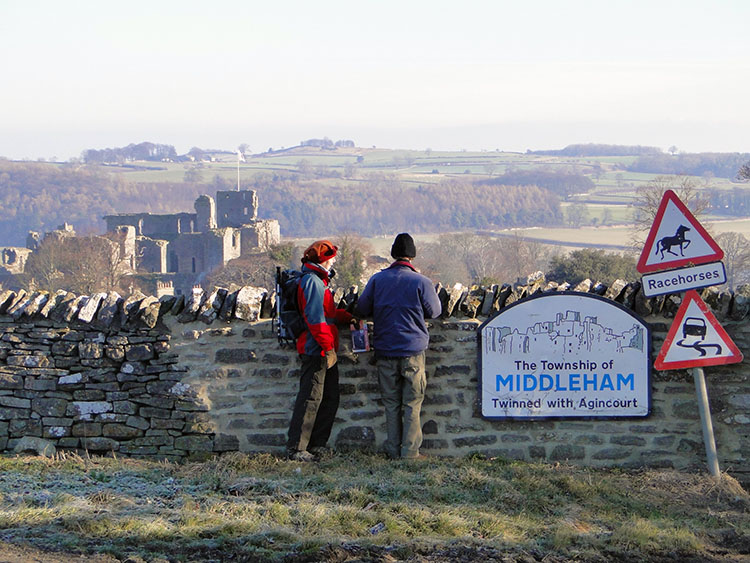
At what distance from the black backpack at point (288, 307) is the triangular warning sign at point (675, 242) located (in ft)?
8.52

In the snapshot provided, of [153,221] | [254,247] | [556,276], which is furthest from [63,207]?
[556,276]

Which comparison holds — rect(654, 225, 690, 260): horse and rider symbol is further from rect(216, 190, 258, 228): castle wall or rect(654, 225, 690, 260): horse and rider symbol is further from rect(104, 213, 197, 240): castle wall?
rect(216, 190, 258, 228): castle wall

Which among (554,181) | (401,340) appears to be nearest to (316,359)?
(401,340)

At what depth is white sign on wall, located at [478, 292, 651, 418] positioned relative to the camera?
761 cm

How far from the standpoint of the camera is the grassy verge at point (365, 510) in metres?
5.32

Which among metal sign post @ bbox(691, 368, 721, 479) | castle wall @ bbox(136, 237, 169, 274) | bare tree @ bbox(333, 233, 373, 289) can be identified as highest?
metal sign post @ bbox(691, 368, 721, 479)

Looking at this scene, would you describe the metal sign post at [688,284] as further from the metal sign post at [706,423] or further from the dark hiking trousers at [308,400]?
the dark hiking trousers at [308,400]

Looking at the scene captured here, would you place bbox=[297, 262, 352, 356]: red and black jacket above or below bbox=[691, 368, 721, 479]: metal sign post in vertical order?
above

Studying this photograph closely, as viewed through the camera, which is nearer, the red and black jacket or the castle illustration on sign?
the red and black jacket

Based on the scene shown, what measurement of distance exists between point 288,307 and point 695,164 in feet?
528

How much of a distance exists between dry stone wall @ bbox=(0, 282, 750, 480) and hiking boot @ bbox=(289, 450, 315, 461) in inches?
12.6

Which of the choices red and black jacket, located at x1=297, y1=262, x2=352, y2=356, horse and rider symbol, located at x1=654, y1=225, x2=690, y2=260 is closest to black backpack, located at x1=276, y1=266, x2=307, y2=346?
red and black jacket, located at x1=297, y1=262, x2=352, y2=356

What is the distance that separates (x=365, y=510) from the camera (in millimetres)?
5945

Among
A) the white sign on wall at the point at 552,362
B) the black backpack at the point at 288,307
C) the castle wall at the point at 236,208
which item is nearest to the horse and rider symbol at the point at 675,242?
the white sign on wall at the point at 552,362
